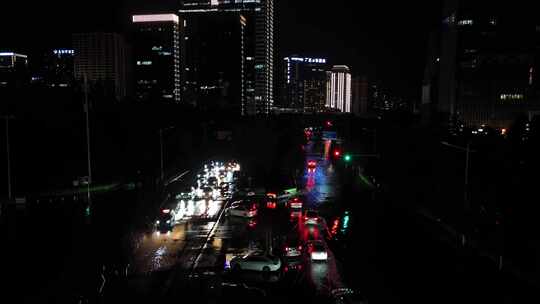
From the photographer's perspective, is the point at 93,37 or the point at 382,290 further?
the point at 93,37

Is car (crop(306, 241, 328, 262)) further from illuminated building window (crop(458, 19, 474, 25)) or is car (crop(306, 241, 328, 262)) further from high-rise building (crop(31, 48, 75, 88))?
high-rise building (crop(31, 48, 75, 88))

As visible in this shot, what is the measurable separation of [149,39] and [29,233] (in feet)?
468

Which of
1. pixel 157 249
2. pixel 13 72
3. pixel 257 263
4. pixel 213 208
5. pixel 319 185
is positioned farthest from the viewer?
pixel 13 72

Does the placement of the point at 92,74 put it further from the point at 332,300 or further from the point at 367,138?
the point at 332,300

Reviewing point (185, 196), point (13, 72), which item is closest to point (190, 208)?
point (185, 196)

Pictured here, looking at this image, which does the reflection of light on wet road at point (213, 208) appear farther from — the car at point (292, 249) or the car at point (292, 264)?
the car at point (292, 264)

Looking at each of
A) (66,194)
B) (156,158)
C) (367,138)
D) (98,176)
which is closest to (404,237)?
(66,194)

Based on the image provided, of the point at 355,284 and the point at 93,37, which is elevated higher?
the point at 93,37

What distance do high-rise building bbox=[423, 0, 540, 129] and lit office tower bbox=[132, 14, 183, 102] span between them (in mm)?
85820

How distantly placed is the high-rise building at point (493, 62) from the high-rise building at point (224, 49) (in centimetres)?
9481

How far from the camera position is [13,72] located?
248 ft

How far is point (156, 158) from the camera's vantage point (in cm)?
5341

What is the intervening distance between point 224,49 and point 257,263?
6732 inches

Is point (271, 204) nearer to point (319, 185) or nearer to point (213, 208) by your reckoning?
point (213, 208)
